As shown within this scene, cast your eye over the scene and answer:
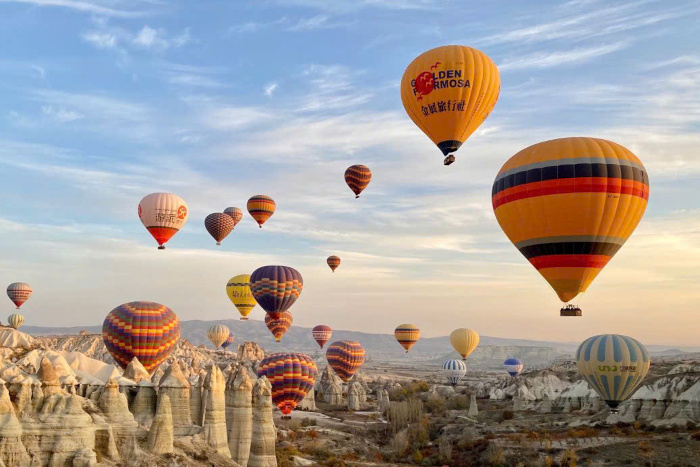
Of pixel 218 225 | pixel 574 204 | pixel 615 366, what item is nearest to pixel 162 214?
pixel 218 225

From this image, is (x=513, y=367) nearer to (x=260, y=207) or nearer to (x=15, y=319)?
(x=260, y=207)

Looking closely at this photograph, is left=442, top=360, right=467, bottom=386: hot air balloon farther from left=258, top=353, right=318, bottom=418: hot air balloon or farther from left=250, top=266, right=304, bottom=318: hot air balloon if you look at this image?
left=258, top=353, right=318, bottom=418: hot air balloon

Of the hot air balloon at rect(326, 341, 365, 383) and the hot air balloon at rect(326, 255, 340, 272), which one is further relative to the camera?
the hot air balloon at rect(326, 255, 340, 272)

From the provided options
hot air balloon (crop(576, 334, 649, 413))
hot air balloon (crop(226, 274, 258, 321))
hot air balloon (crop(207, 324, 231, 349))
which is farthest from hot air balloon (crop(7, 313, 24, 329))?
hot air balloon (crop(576, 334, 649, 413))

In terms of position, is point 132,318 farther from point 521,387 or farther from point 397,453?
point 521,387

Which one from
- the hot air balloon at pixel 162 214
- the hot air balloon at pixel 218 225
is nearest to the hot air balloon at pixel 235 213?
the hot air balloon at pixel 218 225

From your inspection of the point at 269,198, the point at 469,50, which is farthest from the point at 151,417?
the point at 269,198
